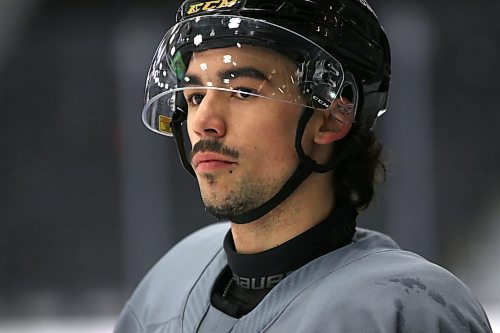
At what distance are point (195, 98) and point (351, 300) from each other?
15.3 inches

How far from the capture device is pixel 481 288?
2766 millimetres

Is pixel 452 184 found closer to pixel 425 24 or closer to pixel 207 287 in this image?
pixel 425 24

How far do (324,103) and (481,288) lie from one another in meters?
1.63

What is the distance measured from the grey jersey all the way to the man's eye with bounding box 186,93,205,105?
28 centimetres

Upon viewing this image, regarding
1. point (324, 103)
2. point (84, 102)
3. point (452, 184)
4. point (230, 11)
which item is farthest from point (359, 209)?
point (84, 102)

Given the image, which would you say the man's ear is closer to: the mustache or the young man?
the young man

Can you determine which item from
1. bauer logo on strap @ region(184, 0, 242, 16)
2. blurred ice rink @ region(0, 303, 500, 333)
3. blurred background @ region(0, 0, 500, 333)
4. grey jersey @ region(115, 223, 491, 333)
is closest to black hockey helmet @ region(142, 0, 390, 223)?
bauer logo on strap @ region(184, 0, 242, 16)

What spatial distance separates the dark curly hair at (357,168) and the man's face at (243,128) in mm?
123

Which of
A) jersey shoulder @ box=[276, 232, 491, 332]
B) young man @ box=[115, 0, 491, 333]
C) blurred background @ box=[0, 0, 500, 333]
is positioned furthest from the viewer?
blurred background @ box=[0, 0, 500, 333]

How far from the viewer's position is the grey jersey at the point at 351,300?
1.14m

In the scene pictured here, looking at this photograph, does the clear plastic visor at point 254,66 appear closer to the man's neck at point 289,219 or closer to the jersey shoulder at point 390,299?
the man's neck at point 289,219

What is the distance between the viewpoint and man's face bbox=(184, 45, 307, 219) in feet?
4.22

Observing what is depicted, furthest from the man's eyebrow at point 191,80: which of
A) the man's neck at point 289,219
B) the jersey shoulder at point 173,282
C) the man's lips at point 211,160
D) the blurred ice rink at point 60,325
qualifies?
the blurred ice rink at point 60,325

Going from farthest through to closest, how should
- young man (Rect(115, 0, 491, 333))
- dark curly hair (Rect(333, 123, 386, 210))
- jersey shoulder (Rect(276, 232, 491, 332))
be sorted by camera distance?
dark curly hair (Rect(333, 123, 386, 210)), young man (Rect(115, 0, 491, 333)), jersey shoulder (Rect(276, 232, 491, 332))
